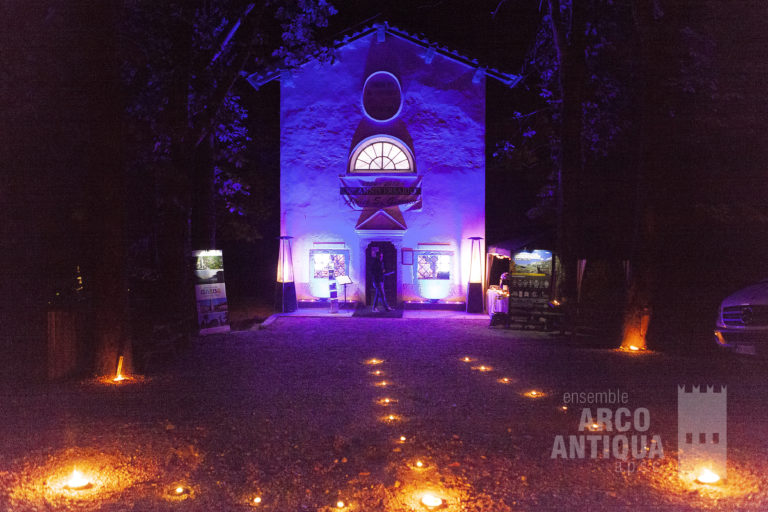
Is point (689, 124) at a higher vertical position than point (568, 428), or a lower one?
higher

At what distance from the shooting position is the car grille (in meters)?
8.98

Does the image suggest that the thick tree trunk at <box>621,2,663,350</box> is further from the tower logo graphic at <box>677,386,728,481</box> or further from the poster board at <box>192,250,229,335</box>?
the poster board at <box>192,250,229,335</box>

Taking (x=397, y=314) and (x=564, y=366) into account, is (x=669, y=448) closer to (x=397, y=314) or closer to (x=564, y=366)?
(x=564, y=366)

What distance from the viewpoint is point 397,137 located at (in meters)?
17.5

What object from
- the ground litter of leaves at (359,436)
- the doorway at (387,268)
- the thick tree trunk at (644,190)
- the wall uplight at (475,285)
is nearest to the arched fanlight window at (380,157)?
the doorway at (387,268)

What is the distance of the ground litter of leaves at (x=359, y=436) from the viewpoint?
4.13 m

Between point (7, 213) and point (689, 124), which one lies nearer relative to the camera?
point (7, 213)

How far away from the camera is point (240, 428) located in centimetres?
569

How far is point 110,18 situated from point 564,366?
30.8ft

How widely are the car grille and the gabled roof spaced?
416 inches

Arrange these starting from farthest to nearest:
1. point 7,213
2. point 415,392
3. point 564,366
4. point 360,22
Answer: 1. point 360,22
2. point 7,213
3. point 564,366
4. point 415,392

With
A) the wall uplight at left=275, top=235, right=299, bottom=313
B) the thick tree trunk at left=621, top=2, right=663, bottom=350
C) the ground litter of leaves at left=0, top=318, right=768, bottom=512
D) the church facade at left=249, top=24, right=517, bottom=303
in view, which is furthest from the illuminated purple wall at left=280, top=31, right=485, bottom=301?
the ground litter of leaves at left=0, top=318, right=768, bottom=512

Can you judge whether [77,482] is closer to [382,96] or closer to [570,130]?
[570,130]

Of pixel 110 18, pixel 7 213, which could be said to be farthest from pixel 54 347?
pixel 110 18
